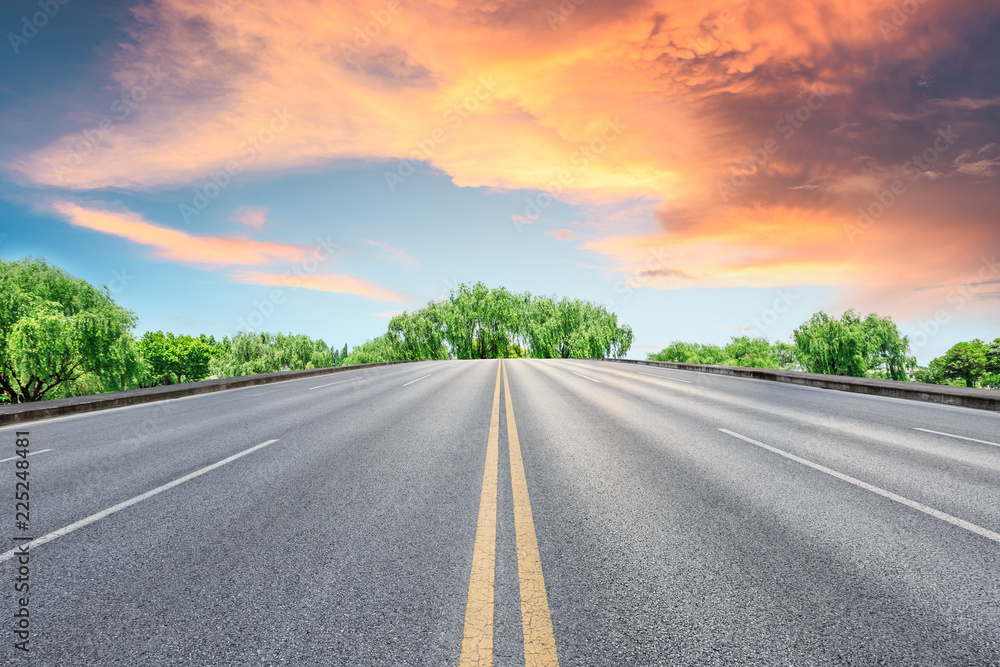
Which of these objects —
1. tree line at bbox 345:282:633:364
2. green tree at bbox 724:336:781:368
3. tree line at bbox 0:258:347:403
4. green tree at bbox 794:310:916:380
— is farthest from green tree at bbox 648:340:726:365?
tree line at bbox 0:258:347:403

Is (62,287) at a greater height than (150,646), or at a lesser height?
greater

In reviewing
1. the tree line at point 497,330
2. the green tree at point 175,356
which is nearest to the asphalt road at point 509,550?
the tree line at point 497,330

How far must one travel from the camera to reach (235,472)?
5383 mm

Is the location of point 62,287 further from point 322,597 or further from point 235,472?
point 322,597

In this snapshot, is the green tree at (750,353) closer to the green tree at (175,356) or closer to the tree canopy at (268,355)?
the tree canopy at (268,355)

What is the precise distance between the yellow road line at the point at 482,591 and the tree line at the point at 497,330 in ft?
193

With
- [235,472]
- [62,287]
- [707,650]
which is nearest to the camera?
[707,650]

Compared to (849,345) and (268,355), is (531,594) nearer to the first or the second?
(849,345)

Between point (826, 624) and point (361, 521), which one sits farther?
point (361, 521)

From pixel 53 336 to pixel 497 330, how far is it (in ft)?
195

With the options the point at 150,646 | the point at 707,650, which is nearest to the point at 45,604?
the point at 150,646

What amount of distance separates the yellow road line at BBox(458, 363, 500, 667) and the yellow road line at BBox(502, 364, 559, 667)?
0.63ft

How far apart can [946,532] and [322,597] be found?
4995mm

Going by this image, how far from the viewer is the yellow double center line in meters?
2.19
